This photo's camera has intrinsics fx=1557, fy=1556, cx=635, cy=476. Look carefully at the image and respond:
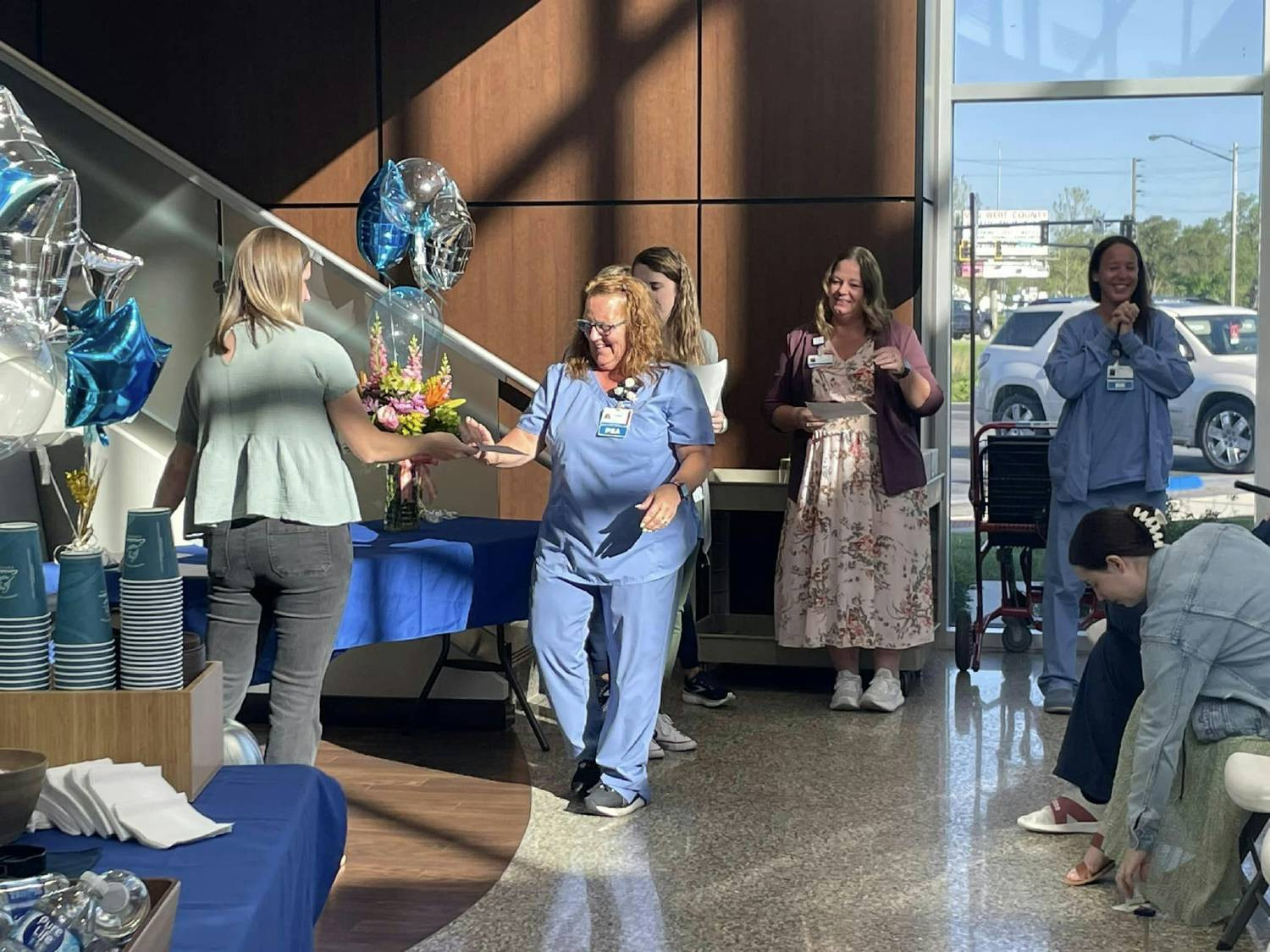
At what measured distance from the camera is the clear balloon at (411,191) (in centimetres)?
526

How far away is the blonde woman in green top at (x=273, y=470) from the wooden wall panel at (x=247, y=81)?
3244 mm

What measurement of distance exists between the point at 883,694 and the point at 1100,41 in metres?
3.04

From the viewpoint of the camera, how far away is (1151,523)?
3408mm

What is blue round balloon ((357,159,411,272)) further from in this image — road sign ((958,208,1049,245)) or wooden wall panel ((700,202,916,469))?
road sign ((958,208,1049,245))

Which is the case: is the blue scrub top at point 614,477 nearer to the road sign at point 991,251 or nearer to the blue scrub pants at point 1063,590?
the blue scrub pants at point 1063,590

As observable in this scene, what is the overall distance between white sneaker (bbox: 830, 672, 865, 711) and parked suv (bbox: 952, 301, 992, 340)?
5.95ft

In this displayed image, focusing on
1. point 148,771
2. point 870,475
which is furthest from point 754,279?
point 148,771

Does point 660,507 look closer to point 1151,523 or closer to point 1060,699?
point 1151,523

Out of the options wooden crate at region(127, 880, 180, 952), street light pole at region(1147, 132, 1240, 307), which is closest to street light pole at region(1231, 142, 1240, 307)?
street light pole at region(1147, 132, 1240, 307)

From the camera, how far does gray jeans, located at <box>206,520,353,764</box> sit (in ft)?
11.7

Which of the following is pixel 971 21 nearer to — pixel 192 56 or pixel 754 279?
pixel 754 279

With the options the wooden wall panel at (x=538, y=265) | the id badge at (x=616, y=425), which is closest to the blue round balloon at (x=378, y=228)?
the id badge at (x=616, y=425)

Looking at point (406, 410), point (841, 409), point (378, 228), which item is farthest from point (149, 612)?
point (841, 409)

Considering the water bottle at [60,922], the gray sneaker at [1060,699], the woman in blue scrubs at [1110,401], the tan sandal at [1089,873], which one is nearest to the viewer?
the water bottle at [60,922]
